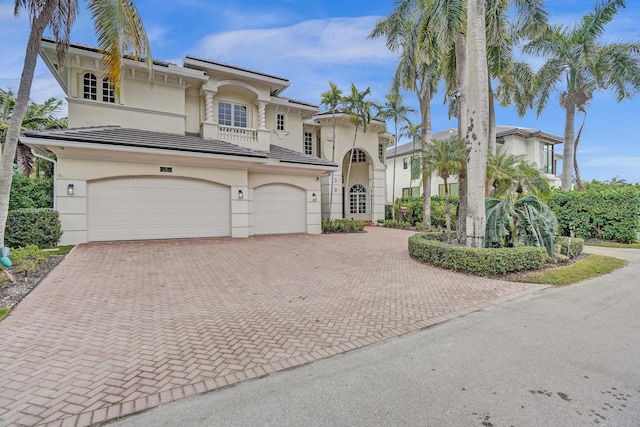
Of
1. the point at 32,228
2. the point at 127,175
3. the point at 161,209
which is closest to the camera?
the point at 32,228

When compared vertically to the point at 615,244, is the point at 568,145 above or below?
above

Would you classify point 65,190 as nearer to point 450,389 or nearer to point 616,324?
point 450,389

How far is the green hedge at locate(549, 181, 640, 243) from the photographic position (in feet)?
47.7

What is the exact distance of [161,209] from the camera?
44.4 ft

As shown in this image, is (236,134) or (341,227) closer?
(236,134)

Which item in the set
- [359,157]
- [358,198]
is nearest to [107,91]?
[359,157]

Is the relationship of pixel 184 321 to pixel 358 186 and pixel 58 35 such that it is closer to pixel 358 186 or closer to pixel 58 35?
pixel 58 35

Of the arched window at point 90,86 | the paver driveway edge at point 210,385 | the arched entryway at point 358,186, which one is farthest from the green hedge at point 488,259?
the arched entryway at point 358,186

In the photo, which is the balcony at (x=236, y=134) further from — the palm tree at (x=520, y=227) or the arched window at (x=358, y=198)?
the palm tree at (x=520, y=227)

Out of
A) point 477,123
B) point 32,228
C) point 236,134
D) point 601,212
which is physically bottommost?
point 32,228

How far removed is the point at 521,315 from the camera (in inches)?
215

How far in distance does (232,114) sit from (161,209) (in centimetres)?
686

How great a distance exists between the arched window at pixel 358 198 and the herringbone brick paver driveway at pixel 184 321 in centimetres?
1672

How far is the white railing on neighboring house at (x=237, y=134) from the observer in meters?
16.1
